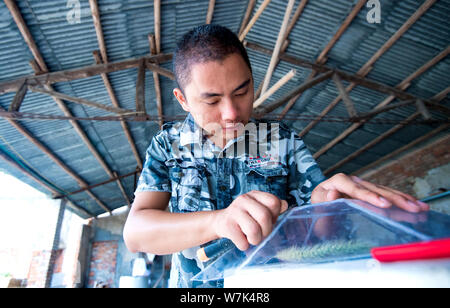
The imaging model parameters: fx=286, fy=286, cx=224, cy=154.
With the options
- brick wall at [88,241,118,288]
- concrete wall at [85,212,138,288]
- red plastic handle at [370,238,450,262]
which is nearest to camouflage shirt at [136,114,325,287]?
red plastic handle at [370,238,450,262]

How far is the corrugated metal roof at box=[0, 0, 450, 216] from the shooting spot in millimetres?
3525

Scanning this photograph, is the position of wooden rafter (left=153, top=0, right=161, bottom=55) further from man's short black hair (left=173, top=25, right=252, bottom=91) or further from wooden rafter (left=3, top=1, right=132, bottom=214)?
man's short black hair (left=173, top=25, right=252, bottom=91)

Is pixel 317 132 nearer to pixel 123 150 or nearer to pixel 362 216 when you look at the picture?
pixel 123 150

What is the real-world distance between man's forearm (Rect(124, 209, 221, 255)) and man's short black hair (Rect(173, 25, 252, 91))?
1.62 feet

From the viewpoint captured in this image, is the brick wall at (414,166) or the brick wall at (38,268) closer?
the brick wall at (414,166)

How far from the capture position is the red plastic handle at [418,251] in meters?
0.31

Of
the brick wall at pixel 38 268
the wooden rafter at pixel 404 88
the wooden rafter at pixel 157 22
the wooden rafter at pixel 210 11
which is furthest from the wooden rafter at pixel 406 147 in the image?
the brick wall at pixel 38 268

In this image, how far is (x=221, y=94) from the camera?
0.92 meters

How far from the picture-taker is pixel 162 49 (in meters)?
4.71

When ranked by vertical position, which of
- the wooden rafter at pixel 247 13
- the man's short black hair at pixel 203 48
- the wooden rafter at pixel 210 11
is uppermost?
the wooden rafter at pixel 247 13

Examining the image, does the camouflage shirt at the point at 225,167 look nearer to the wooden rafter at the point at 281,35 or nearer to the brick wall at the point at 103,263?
the wooden rafter at the point at 281,35

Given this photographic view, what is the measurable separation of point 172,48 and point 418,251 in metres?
4.91

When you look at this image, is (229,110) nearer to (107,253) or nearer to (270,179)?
(270,179)
